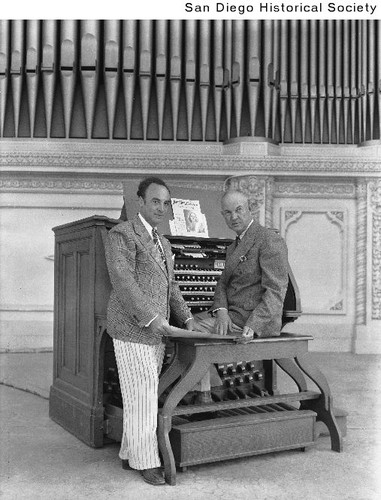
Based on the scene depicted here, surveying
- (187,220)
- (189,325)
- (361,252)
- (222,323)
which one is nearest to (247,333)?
(222,323)

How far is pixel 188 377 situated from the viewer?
2770 millimetres

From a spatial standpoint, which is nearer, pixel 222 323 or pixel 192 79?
pixel 222 323

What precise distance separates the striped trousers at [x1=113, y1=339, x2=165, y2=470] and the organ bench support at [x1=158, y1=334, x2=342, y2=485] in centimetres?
5

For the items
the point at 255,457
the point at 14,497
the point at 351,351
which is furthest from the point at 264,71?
the point at 14,497

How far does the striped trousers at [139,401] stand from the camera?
271 cm

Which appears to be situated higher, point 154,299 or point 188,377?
point 154,299

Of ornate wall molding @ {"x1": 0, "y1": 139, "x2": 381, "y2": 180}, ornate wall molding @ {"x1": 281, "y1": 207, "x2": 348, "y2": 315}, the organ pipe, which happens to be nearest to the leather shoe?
ornate wall molding @ {"x1": 0, "y1": 139, "x2": 381, "y2": 180}

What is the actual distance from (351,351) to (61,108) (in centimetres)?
413

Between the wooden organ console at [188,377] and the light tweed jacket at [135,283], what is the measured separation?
22 cm

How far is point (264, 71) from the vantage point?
638 cm

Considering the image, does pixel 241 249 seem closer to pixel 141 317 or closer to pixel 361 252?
pixel 141 317

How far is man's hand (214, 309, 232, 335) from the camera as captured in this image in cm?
309

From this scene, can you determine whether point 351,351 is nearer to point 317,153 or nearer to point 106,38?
point 317,153

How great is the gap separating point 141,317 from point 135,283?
16 cm
